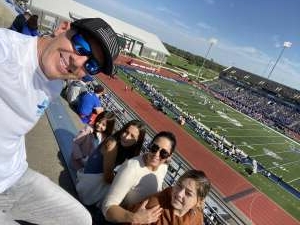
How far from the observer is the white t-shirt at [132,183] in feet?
11.3

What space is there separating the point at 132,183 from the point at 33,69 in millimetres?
1983

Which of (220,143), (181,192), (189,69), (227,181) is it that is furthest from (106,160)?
(189,69)

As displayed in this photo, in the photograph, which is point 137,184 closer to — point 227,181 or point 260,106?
point 227,181

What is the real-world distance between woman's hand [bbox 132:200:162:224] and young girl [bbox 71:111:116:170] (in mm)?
2056

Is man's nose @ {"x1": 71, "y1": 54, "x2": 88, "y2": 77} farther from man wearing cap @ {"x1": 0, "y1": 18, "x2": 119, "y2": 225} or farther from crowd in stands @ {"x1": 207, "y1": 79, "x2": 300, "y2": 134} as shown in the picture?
crowd in stands @ {"x1": 207, "y1": 79, "x2": 300, "y2": 134}

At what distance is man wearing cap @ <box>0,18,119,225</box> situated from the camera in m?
1.87

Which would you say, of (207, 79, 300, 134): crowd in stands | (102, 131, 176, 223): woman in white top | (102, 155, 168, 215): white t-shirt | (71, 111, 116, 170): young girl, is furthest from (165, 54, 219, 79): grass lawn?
(102, 155, 168, 215): white t-shirt

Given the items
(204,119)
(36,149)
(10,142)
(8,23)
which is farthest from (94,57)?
(204,119)

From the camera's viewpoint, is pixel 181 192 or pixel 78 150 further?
pixel 78 150

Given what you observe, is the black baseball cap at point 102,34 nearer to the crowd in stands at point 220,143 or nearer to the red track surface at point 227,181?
the red track surface at point 227,181

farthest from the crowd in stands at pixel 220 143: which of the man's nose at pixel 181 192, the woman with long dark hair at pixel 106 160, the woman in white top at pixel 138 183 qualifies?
the man's nose at pixel 181 192

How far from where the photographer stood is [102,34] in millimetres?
2029

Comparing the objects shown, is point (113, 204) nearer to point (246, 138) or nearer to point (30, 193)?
point (30, 193)

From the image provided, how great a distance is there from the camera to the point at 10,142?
211cm
